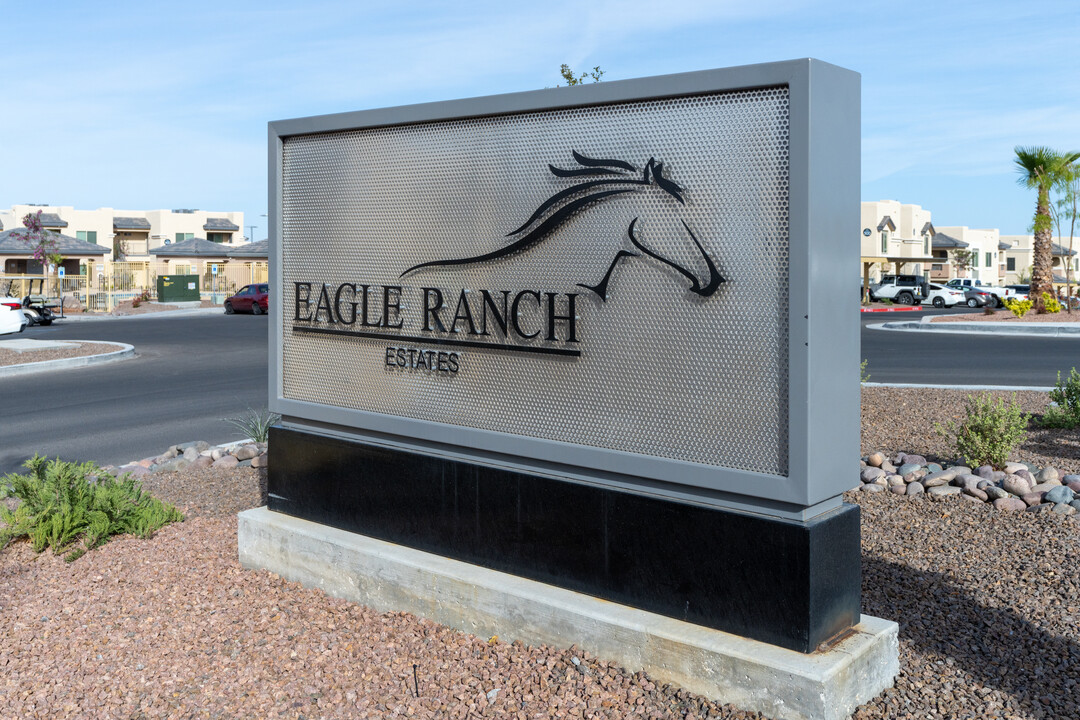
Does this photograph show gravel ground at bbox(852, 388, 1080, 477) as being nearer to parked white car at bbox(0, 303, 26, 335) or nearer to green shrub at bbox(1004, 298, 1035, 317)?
green shrub at bbox(1004, 298, 1035, 317)

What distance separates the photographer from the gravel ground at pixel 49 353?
60.0ft

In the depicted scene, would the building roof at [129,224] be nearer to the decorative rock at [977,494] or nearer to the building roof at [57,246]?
the building roof at [57,246]

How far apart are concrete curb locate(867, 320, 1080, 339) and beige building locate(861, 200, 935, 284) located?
35.1 metres

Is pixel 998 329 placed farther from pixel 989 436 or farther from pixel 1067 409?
pixel 989 436

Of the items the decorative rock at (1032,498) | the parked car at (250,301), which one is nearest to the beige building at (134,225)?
the parked car at (250,301)

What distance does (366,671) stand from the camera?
13.9 feet

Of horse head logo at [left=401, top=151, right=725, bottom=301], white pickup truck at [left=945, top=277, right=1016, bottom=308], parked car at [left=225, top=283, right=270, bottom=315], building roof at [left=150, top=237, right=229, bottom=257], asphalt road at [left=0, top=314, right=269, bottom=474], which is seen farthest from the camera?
building roof at [left=150, top=237, right=229, bottom=257]

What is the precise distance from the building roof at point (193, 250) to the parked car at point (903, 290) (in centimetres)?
3919

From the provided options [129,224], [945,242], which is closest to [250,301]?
[129,224]

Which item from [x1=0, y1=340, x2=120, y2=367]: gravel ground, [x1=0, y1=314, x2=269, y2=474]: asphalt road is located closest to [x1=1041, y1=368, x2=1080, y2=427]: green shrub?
[x1=0, y1=314, x2=269, y2=474]: asphalt road

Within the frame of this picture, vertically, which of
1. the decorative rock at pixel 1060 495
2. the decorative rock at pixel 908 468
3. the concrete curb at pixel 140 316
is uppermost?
the concrete curb at pixel 140 316

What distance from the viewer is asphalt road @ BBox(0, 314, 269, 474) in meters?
10.6

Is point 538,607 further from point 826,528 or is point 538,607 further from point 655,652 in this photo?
point 826,528

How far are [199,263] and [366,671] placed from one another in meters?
66.4
